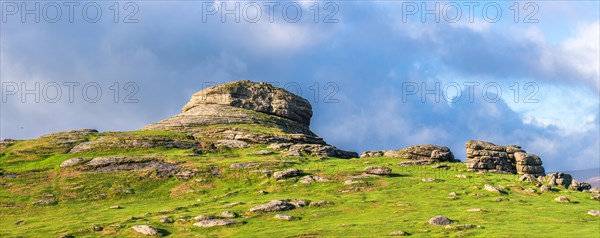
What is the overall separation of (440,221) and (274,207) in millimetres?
23288

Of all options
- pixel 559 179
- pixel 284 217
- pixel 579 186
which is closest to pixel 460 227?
pixel 284 217

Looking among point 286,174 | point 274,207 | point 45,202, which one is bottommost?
point 45,202

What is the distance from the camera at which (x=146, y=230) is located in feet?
232

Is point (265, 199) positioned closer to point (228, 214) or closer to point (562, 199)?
point (228, 214)

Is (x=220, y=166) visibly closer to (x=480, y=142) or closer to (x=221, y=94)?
(x=480, y=142)

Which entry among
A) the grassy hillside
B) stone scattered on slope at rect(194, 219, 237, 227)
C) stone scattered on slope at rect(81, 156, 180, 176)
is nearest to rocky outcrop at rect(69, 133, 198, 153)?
the grassy hillside

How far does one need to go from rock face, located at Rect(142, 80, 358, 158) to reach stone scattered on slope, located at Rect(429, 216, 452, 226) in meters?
57.9

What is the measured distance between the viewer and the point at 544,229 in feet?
217

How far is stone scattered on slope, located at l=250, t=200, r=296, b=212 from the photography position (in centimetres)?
8025

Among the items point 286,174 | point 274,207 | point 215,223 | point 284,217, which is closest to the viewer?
point 215,223

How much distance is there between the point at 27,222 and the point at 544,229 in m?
68.6

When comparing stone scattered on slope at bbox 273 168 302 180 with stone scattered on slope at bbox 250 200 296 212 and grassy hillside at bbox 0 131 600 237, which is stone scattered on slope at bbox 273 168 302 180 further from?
→ stone scattered on slope at bbox 250 200 296 212

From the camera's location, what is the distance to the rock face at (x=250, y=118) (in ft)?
459

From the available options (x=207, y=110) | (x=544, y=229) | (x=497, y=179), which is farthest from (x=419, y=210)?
(x=207, y=110)
